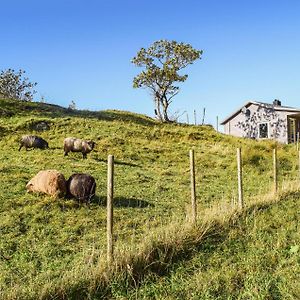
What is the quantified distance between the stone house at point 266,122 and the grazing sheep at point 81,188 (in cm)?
3303

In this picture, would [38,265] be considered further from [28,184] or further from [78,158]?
[78,158]

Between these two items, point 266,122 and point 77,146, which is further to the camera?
point 266,122

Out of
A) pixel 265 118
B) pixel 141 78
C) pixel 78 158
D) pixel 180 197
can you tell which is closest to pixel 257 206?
pixel 180 197

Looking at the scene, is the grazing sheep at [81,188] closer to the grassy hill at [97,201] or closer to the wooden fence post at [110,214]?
the grassy hill at [97,201]

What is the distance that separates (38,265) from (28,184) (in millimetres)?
5787

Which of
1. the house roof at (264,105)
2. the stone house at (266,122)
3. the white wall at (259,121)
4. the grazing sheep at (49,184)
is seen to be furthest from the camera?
the white wall at (259,121)

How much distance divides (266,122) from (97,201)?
34.3m

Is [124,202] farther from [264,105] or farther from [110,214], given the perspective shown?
[264,105]

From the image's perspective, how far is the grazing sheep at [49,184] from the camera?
12156 millimetres

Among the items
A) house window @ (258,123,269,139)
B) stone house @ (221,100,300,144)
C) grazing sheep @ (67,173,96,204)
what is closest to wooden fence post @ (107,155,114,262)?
grazing sheep @ (67,173,96,204)

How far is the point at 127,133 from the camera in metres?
31.9

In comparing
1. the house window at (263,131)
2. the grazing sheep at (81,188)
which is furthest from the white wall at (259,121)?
the grazing sheep at (81,188)

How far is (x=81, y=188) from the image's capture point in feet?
39.7

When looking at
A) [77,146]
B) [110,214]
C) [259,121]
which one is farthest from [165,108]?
[110,214]
